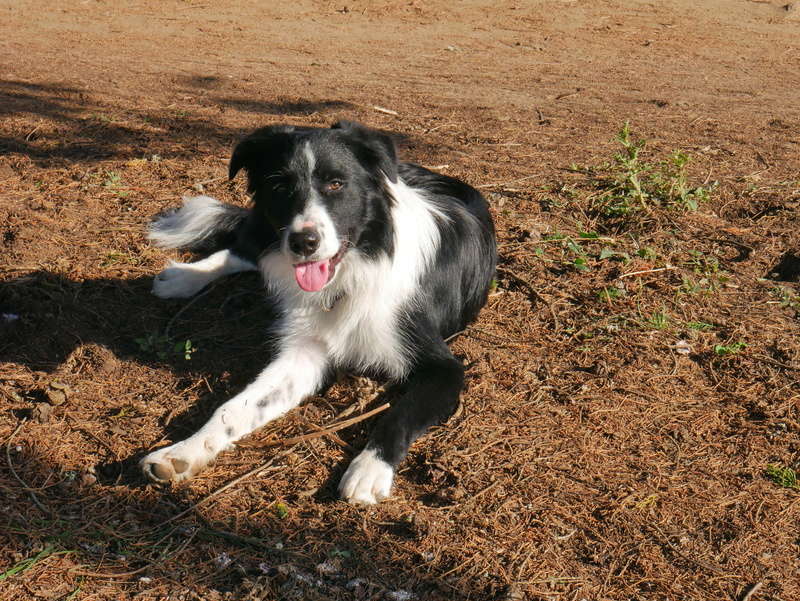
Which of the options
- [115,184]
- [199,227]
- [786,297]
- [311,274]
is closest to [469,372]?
[311,274]

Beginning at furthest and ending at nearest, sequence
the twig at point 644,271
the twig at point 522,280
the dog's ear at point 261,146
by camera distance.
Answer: the twig at point 644,271 → the twig at point 522,280 → the dog's ear at point 261,146

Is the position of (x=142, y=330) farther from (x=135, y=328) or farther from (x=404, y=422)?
(x=404, y=422)

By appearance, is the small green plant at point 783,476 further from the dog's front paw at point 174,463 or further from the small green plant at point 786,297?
the dog's front paw at point 174,463

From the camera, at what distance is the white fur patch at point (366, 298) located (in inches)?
165

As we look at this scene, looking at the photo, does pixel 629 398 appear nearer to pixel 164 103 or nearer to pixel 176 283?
pixel 176 283

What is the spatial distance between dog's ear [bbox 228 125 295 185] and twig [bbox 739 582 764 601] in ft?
Result: 9.29

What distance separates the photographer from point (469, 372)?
14.2 feet

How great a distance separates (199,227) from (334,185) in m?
1.83

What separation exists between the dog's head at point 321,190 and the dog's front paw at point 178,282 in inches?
38.5

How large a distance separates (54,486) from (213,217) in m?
2.50

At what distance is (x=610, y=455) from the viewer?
372 cm

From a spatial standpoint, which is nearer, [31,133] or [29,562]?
[29,562]

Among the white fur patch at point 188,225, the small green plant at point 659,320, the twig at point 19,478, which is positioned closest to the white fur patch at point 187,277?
the white fur patch at point 188,225

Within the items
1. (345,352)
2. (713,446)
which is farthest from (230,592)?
(713,446)
